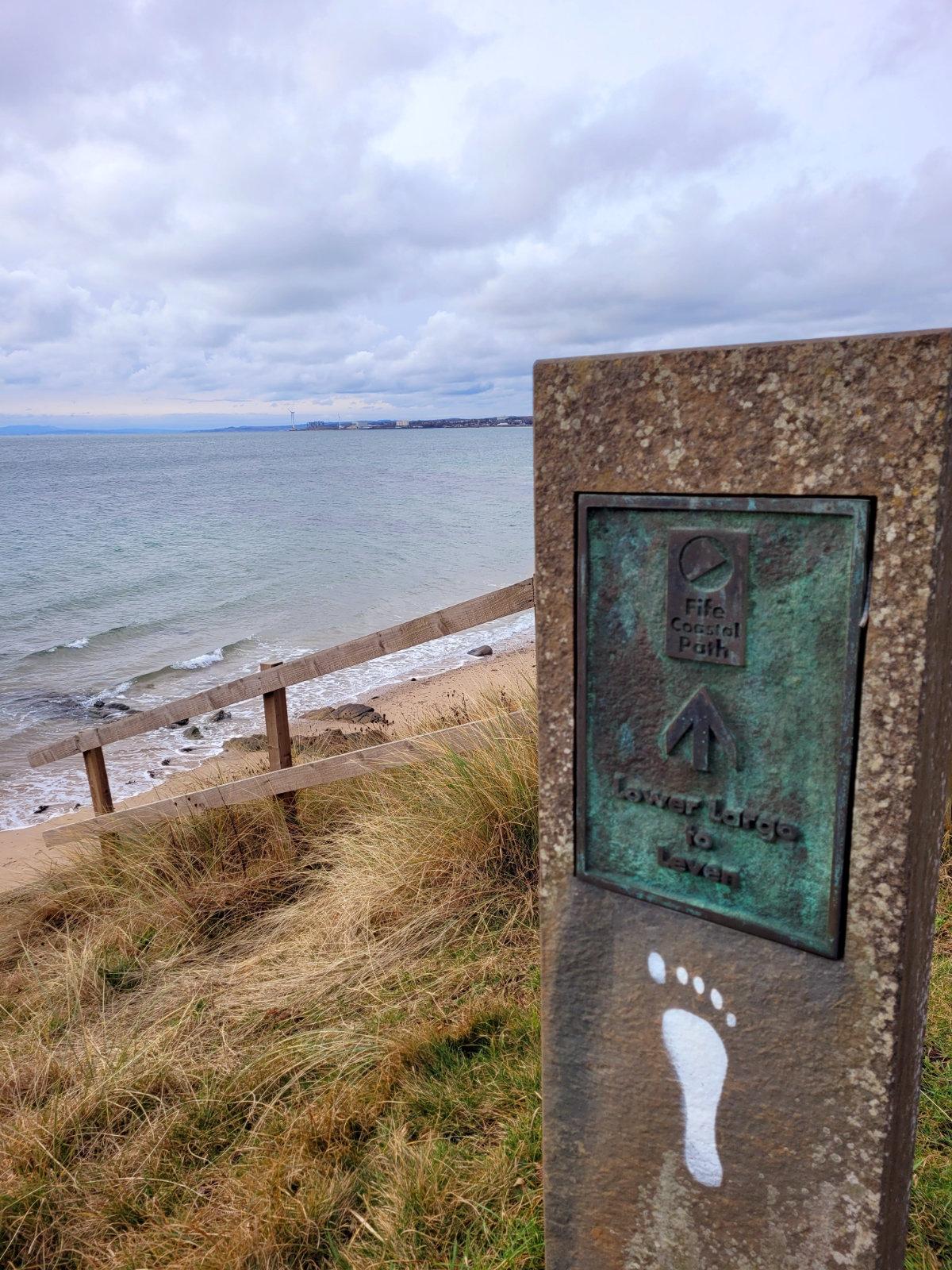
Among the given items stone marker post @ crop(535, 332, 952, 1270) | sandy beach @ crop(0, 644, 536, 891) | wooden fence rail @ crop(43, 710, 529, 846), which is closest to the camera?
stone marker post @ crop(535, 332, 952, 1270)

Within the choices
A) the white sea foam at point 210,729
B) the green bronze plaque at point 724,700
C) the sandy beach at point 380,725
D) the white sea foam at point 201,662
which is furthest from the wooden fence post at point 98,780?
the white sea foam at point 201,662

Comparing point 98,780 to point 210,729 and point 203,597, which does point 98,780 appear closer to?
point 210,729

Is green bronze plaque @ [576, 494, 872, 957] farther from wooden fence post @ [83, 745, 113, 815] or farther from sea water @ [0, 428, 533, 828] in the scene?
sea water @ [0, 428, 533, 828]

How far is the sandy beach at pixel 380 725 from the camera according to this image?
597 cm

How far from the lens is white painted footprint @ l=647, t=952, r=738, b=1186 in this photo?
1678 millimetres

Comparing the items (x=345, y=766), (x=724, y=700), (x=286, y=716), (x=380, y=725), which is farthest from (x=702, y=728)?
(x=380, y=725)

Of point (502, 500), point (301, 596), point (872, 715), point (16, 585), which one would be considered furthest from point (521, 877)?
point (502, 500)

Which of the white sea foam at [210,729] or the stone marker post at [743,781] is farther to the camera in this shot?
the white sea foam at [210,729]

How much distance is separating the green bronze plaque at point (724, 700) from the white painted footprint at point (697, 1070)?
16 centimetres

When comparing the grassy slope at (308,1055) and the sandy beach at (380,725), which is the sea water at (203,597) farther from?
the grassy slope at (308,1055)

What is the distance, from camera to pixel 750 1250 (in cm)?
172

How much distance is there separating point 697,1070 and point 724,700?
0.75 meters

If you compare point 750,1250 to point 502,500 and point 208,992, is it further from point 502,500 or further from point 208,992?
point 502,500

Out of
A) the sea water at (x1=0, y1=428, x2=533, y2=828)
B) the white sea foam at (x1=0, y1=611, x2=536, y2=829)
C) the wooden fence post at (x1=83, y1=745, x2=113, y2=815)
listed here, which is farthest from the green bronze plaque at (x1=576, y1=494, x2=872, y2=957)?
the sea water at (x1=0, y1=428, x2=533, y2=828)
